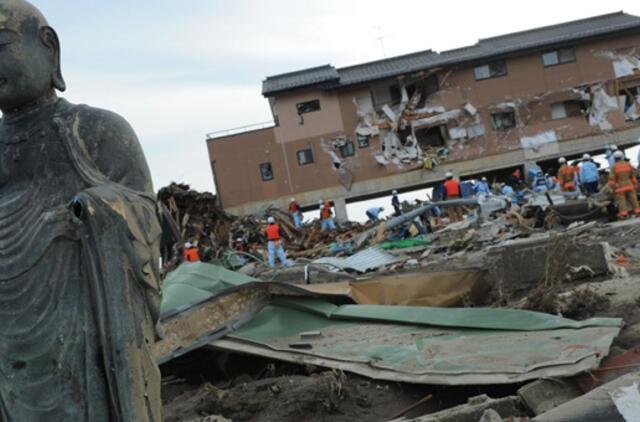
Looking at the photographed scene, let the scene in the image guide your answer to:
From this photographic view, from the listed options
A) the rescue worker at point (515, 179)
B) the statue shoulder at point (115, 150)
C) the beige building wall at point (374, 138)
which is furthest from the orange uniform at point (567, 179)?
the statue shoulder at point (115, 150)

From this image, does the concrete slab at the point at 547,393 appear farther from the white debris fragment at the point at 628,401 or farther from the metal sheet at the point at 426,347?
the white debris fragment at the point at 628,401

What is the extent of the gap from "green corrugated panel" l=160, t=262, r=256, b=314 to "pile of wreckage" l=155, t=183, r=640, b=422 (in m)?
0.02

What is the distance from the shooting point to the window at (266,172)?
40250 mm

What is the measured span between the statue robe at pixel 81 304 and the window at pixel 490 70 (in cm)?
3818

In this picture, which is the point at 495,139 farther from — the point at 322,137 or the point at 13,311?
the point at 13,311

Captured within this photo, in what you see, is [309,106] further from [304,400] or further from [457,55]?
[304,400]

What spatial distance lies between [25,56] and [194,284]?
6.42 meters

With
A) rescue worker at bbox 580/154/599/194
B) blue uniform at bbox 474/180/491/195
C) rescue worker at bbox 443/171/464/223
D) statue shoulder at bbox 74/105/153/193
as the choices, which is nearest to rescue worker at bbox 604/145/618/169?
rescue worker at bbox 580/154/599/194

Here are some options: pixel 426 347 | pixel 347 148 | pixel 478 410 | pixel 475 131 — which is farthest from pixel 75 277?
pixel 475 131

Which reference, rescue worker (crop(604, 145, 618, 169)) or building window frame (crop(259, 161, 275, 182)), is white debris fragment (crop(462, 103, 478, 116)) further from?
rescue worker (crop(604, 145, 618, 169))

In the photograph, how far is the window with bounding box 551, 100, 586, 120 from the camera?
3972 cm

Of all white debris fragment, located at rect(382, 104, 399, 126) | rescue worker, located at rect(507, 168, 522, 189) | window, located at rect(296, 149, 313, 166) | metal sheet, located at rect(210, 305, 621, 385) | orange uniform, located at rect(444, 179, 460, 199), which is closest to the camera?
metal sheet, located at rect(210, 305, 621, 385)

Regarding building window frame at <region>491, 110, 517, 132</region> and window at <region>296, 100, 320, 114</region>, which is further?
window at <region>296, 100, 320, 114</region>

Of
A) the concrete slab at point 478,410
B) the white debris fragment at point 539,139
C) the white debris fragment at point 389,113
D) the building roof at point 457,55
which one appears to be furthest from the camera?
the white debris fragment at point 389,113
